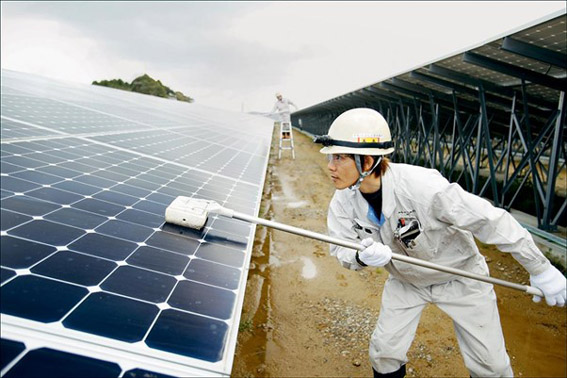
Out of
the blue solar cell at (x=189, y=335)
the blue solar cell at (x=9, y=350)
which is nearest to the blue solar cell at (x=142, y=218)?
the blue solar cell at (x=189, y=335)

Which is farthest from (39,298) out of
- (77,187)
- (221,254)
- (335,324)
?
(335,324)

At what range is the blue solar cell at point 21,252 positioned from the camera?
76.6 inches

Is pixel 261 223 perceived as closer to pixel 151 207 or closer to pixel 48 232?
pixel 151 207

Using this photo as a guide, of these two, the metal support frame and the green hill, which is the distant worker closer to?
the metal support frame

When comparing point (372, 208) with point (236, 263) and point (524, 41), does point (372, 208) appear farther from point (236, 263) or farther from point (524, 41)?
point (524, 41)

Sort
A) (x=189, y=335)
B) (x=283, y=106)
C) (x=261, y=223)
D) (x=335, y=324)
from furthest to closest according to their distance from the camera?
(x=283, y=106) < (x=335, y=324) < (x=261, y=223) < (x=189, y=335)

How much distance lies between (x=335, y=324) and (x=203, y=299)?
315cm

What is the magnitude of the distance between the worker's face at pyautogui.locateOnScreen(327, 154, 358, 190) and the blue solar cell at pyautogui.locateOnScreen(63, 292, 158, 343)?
1743 millimetres

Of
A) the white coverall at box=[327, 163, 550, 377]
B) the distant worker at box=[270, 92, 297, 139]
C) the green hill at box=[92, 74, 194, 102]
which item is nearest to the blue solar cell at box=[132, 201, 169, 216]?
the white coverall at box=[327, 163, 550, 377]

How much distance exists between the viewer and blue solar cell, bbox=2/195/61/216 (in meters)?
2.54

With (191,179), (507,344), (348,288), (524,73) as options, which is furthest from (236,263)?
(524,73)

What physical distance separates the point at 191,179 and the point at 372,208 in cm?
273

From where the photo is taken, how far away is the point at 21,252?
6.73 feet

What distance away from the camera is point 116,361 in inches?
59.9
